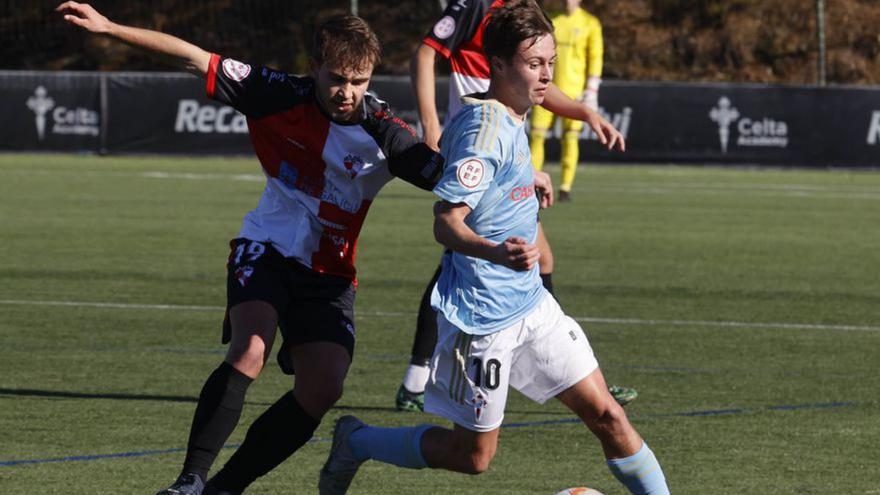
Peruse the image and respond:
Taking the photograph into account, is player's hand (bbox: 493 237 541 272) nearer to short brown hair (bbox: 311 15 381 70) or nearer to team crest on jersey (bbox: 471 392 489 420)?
team crest on jersey (bbox: 471 392 489 420)

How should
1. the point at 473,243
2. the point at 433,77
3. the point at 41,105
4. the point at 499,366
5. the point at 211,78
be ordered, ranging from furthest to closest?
1. the point at 41,105
2. the point at 433,77
3. the point at 211,78
4. the point at 499,366
5. the point at 473,243

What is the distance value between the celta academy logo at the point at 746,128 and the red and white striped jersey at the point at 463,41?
20.0 meters

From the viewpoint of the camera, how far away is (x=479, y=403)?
500 cm

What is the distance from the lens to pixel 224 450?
21.5 feet

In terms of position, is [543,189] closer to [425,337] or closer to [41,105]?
[425,337]

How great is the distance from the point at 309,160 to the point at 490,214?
0.87 metres

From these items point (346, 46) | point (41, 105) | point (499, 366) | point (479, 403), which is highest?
point (346, 46)

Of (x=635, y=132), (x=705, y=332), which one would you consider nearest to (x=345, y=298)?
(x=705, y=332)

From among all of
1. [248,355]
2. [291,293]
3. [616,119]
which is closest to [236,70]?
[291,293]

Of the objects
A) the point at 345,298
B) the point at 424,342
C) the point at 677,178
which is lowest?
the point at 677,178

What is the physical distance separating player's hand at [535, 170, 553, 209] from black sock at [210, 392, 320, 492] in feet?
3.33

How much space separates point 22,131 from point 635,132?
1014 centimetres

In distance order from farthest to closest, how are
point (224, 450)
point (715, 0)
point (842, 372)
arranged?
point (715, 0) < point (842, 372) < point (224, 450)

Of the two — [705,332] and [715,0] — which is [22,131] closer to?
[715,0]
